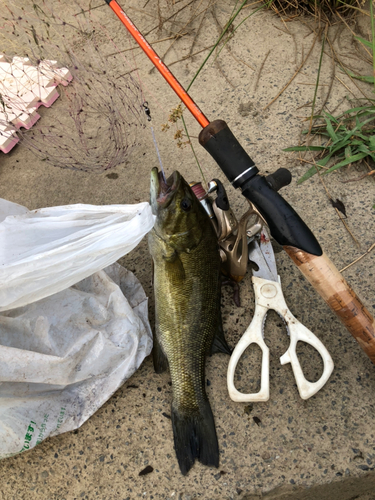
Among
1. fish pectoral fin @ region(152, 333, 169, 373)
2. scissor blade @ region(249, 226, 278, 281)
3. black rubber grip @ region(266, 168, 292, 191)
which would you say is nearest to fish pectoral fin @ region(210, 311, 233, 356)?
fish pectoral fin @ region(152, 333, 169, 373)

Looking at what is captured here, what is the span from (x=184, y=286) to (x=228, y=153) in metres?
0.65

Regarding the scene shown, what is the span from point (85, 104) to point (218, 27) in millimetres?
1449

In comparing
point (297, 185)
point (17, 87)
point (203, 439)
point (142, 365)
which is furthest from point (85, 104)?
point (203, 439)

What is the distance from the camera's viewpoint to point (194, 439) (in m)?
1.74

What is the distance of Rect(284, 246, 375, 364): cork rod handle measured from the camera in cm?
168

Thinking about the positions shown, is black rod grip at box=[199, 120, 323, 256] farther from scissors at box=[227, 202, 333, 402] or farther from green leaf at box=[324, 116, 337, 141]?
green leaf at box=[324, 116, 337, 141]

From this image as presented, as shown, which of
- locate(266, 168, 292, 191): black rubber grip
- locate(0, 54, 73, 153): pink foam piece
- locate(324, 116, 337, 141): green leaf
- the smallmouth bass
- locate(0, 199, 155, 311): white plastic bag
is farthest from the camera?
locate(0, 54, 73, 153): pink foam piece

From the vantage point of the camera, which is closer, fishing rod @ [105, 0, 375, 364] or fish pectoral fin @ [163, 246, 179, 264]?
fishing rod @ [105, 0, 375, 364]

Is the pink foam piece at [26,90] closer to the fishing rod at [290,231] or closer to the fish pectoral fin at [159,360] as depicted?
the fishing rod at [290,231]

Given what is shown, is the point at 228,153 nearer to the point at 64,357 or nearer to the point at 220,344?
the point at 220,344

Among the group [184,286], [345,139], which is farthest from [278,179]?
[345,139]

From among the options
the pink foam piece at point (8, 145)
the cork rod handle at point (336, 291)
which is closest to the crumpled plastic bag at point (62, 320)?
the cork rod handle at point (336, 291)

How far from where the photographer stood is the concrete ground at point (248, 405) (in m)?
1.73

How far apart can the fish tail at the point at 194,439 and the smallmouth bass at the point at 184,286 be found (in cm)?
5
